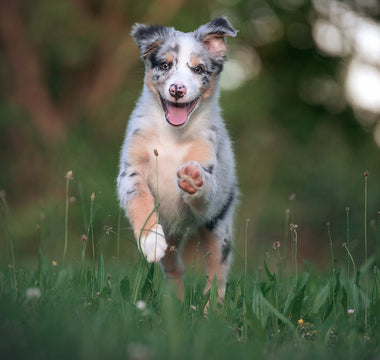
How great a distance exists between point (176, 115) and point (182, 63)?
0.42m

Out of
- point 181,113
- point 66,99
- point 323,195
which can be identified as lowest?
point 323,195

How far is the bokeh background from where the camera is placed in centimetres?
1381

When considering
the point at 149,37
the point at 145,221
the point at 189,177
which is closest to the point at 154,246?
the point at 145,221

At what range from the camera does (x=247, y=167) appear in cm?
1592

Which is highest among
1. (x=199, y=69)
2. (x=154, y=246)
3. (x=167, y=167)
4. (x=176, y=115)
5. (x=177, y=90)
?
(x=199, y=69)

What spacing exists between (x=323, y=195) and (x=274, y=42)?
405 centimetres

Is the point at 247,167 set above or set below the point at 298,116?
below

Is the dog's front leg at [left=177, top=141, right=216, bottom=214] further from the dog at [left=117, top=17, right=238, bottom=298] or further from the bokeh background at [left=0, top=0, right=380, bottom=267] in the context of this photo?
the bokeh background at [left=0, top=0, right=380, bottom=267]

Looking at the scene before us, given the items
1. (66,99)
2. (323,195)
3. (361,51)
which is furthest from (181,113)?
(66,99)

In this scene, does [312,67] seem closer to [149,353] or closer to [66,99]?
[66,99]

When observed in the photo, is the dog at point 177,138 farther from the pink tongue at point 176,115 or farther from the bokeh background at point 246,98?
the bokeh background at point 246,98

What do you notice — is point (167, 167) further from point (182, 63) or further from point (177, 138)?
point (182, 63)

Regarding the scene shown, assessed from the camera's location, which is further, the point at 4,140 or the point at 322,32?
the point at 4,140

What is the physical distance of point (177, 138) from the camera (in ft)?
15.7
